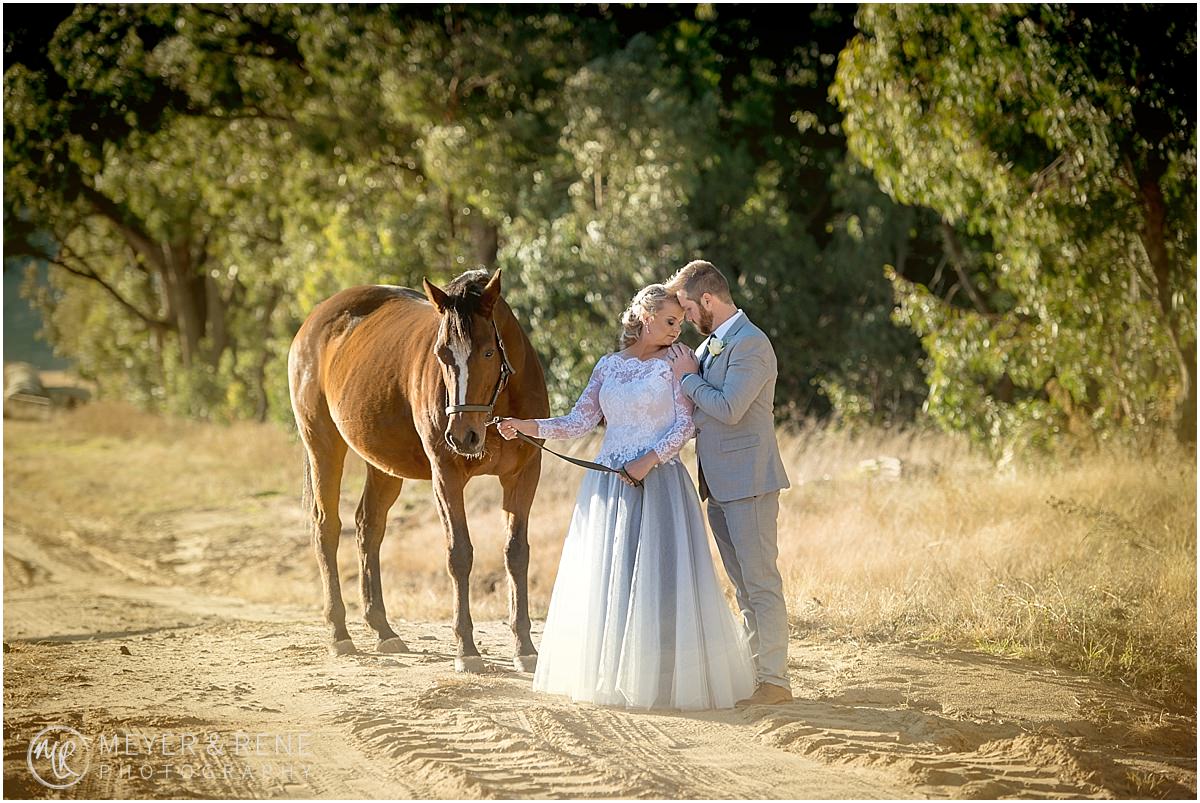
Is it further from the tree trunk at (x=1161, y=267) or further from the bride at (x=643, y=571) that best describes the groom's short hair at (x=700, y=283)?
the tree trunk at (x=1161, y=267)

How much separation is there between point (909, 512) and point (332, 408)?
16.6 ft

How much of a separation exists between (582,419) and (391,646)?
2.32 meters

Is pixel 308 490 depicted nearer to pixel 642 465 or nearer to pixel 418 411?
pixel 418 411

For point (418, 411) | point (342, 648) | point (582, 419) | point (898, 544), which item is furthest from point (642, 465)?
point (898, 544)

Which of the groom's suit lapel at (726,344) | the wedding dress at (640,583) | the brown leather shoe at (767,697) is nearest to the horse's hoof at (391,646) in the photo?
the wedding dress at (640,583)

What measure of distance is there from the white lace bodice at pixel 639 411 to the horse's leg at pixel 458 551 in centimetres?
114

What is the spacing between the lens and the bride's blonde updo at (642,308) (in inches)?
224

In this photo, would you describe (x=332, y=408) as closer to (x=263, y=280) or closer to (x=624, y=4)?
(x=624, y=4)

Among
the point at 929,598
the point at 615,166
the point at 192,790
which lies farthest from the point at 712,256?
the point at 192,790

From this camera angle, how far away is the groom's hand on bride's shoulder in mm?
5754

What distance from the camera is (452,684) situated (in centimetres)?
620

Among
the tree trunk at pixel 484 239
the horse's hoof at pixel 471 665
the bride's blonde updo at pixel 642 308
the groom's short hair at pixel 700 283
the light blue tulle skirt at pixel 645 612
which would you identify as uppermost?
the tree trunk at pixel 484 239

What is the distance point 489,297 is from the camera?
6.33 meters

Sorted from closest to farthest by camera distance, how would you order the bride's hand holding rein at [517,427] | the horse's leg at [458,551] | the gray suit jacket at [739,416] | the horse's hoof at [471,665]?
the gray suit jacket at [739,416], the bride's hand holding rein at [517,427], the horse's hoof at [471,665], the horse's leg at [458,551]
